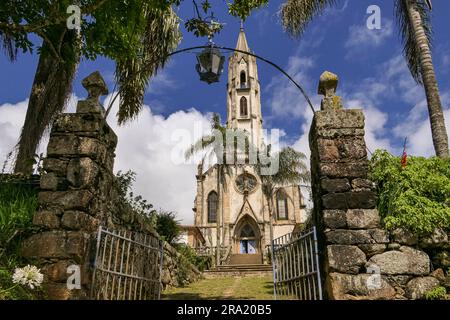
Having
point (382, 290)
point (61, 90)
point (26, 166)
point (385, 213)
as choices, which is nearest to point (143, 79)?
point (61, 90)

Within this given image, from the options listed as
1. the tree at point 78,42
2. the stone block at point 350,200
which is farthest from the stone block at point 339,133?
the tree at point 78,42

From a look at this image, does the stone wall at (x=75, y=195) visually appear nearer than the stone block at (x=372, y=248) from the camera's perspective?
Yes

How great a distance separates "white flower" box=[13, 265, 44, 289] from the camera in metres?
3.68

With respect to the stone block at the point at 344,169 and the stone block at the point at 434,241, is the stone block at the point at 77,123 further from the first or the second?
the stone block at the point at 434,241

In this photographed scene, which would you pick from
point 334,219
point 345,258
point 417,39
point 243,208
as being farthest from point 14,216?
point 243,208

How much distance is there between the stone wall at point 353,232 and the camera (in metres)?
4.29

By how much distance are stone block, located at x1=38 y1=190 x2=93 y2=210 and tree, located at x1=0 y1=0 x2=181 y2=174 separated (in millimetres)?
1883

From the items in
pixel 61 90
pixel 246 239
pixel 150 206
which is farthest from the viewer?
pixel 246 239

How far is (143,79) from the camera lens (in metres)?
9.64

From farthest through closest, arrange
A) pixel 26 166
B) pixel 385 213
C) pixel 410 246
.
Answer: pixel 26 166 → pixel 385 213 → pixel 410 246

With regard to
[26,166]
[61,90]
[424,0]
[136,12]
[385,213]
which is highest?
[424,0]

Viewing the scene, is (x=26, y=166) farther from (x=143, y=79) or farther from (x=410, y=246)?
(x=410, y=246)

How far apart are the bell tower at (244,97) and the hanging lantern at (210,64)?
29.3 metres
